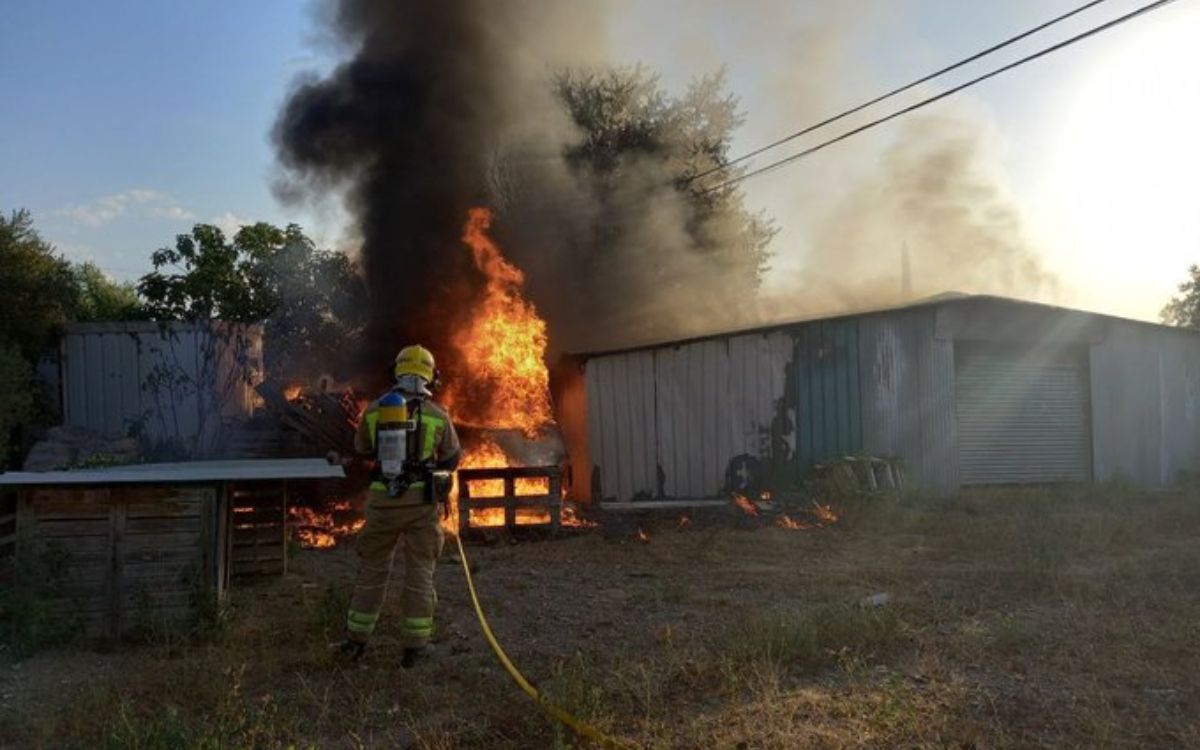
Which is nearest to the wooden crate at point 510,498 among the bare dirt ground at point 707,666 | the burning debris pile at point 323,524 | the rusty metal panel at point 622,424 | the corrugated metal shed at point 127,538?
the burning debris pile at point 323,524

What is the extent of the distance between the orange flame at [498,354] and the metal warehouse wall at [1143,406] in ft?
31.2

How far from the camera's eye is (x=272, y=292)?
2117cm

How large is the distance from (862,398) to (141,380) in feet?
37.6

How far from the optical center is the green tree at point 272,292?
19578 millimetres

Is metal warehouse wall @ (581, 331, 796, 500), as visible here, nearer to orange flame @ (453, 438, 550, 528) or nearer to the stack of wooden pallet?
orange flame @ (453, 438, 550, 528)

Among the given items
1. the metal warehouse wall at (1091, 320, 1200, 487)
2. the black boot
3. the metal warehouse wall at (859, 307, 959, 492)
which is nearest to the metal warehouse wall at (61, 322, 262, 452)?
the black boot

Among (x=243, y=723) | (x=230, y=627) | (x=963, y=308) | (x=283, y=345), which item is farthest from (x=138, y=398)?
(x=963, y=308)

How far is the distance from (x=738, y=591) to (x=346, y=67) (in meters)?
14.1

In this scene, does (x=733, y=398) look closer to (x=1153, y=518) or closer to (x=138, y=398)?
(x=1153, y=518)

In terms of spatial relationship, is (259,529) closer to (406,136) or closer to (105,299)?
(406,136)

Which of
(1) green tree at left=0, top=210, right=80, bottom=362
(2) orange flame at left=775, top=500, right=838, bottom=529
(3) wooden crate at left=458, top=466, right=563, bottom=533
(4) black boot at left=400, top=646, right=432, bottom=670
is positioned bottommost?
(4) black boot at left=400, top=646, right=432, bottom=670

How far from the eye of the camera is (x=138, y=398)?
13922mm

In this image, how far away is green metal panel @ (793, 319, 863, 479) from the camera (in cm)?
1329

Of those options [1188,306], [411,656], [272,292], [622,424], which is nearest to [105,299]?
[272,292]
